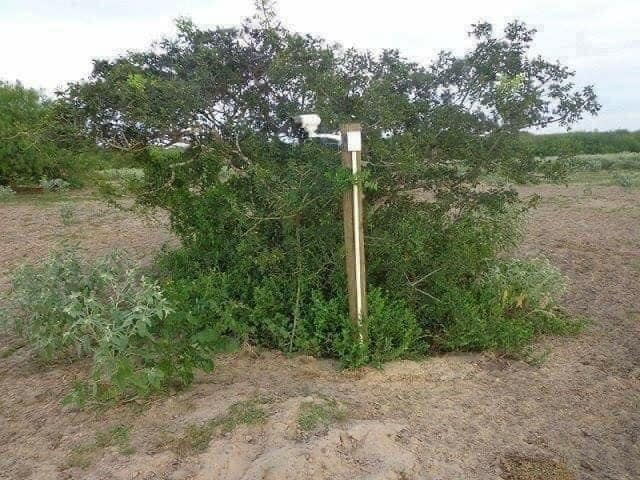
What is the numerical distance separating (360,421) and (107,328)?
1350 millimetres

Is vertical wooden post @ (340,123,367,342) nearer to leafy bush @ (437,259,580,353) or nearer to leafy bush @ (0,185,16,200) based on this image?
leafy bush @ (437,259,580,353)

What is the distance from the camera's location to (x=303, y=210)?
416 cm

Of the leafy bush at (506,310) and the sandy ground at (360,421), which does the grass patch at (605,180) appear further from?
the sandy ground at (360,421)

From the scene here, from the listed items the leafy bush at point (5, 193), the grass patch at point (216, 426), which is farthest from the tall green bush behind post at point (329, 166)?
the leafy bush at point (5, 193)

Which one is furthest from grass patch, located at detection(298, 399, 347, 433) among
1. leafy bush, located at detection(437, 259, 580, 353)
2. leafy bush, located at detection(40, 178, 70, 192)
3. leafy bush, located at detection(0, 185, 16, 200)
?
leafy bush, located at detection(40, 178, 70, 192)

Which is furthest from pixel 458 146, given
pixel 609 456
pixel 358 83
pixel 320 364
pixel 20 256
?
pixel 20 256

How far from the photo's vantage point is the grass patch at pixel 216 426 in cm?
286

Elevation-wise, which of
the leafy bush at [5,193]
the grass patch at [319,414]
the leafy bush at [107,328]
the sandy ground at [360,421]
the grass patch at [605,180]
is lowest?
the grass patch at [605,180]

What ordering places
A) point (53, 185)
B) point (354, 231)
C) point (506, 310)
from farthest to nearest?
point (53, 185) < point (506, 310) < point (354, 231)

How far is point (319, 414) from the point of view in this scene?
10.1 feet

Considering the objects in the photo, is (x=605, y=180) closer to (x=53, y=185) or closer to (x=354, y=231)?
(x=53, y=185)

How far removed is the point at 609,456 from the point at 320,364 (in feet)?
5.56

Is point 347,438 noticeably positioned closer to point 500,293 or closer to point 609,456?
point 609,456

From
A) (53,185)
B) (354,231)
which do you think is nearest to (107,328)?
(354,231)
